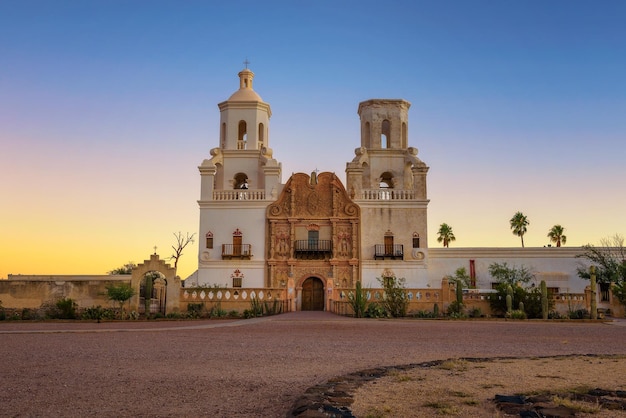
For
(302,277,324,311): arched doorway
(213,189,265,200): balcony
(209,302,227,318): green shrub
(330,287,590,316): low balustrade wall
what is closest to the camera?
(209,302,227,318): green shrub

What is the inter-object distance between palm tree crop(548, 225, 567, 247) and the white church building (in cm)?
1147

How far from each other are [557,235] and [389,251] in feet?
65.8

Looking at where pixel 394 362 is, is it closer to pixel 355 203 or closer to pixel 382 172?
pixel 355 203

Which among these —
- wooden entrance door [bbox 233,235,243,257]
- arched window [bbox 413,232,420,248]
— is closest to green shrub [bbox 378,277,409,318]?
arched window [bbox 413,232,420,248]

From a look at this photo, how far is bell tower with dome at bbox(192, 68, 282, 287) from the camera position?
4159cm

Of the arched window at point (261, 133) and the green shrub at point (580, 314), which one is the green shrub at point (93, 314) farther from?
the green shrub at point (580, 314)

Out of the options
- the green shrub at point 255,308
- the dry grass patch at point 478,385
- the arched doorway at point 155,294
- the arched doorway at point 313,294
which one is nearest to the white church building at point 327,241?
the arched doorway at point 313,294

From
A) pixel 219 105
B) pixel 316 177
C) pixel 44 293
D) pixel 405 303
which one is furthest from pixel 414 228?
pixel 44 293

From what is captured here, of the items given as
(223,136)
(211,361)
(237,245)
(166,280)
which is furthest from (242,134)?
(211,361)

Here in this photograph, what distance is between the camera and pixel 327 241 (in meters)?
42.0

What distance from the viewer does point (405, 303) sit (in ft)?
103

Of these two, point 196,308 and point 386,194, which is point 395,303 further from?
point 386,194

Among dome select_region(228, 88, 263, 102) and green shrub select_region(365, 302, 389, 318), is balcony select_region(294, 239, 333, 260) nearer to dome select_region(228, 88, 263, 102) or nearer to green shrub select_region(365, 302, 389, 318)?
green shrub select_region(365, 302, 389, 318)

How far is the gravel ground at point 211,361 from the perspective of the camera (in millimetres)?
7723
